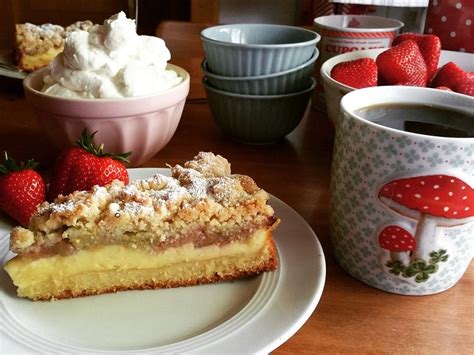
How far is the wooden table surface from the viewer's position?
0.55 m

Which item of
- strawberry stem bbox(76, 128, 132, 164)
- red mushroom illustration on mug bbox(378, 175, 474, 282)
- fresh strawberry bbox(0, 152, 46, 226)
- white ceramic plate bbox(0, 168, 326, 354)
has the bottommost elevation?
white ceramic plate bbox(0, 168, 326, 354)

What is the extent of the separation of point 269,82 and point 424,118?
0.36 meters

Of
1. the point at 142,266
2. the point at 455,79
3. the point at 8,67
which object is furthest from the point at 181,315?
the point at 8,67

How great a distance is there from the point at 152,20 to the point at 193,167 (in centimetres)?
249

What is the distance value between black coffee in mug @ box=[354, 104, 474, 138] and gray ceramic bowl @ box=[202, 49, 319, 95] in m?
0.31

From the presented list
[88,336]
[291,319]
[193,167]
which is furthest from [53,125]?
[291,319]

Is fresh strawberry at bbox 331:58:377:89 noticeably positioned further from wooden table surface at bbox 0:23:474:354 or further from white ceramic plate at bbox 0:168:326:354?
white ceramic plate at bbox 0:168:326:354

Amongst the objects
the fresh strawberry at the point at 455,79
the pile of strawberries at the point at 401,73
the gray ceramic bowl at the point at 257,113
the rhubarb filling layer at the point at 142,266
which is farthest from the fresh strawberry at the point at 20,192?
the fresh strawberry at the point at 455,79

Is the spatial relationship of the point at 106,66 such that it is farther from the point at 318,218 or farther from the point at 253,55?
the point at 318,218

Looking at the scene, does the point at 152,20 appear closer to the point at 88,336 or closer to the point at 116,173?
the point at 116,173

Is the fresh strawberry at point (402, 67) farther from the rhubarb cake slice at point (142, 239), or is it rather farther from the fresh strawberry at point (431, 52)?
the rhubarb cake slice at point (142, 239)

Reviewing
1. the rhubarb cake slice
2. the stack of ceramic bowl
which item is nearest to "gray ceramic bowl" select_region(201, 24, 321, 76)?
the stack of ceramic bowl

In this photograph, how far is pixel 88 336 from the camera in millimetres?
527

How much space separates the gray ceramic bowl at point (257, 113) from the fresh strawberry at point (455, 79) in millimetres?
225
